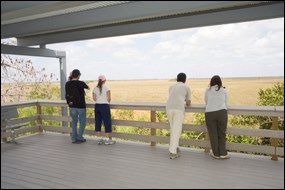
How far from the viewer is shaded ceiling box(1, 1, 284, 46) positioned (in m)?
2.84

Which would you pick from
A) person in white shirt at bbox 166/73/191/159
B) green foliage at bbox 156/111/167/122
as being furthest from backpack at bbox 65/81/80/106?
green foliage at bbox 156/111/167/122

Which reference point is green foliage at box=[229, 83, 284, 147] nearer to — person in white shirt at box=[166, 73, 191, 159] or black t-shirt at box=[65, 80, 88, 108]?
person in white shirt at box=[166, 73, 191, 159]

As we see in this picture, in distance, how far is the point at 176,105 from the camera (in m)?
4.57

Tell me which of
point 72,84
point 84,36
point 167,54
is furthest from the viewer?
point 167,54

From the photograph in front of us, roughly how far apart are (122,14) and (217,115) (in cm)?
228

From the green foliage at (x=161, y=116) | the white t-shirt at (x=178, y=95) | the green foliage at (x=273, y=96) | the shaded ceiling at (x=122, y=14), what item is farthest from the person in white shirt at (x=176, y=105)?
the green foliage at (x=161, y=116)

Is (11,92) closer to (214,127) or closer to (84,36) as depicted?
(84,36)

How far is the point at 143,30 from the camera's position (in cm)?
450

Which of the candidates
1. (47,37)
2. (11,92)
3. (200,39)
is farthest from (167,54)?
(47,37)

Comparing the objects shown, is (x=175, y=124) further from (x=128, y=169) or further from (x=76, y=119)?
(x=76, y=119)

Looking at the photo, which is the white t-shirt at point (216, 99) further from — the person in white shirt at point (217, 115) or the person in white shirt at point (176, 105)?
the person in white shirt at point (176, 105)

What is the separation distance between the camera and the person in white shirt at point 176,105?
4.55m

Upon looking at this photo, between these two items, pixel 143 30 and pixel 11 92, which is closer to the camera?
pixel 143 30

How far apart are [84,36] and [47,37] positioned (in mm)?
1022
